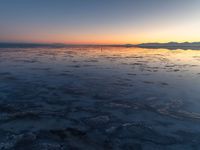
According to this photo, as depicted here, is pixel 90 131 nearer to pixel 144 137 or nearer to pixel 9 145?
pixel 144 137

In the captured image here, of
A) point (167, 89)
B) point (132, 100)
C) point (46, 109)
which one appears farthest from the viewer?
point (167, 89)

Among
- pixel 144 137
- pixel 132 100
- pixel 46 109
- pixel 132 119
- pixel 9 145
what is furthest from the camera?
pixel 132 100

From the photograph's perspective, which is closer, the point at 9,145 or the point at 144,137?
the point at 9,145

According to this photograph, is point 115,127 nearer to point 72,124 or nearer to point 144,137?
point 144,137

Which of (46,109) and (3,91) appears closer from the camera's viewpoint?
(46,109)

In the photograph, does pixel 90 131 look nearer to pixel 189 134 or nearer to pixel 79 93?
pixel 189 134

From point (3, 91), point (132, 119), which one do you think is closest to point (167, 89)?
point (132, 119)

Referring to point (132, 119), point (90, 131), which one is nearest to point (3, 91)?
point (90, 131)

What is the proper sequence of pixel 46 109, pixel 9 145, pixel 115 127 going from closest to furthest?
pixel 9 145
pixel 115 127
pixel 46 109

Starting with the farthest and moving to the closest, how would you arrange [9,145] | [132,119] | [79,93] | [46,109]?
[79,93], [46,109], [132,119], [9,145]
